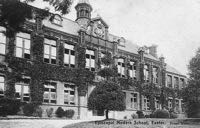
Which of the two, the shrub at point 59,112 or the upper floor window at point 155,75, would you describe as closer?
the shrub at point 59,112

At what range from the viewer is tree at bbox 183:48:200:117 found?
2520cm

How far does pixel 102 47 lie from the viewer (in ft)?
113

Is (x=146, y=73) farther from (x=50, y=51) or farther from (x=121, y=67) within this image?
(x=50, y=51)

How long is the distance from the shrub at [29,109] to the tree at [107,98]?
6.89 meters

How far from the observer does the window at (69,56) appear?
30.7 metres

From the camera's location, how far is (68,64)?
3077 cm

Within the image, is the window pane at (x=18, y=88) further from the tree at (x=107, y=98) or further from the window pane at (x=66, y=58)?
the tree at (x=107, y=98)

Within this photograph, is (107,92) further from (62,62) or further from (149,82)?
(149,82)

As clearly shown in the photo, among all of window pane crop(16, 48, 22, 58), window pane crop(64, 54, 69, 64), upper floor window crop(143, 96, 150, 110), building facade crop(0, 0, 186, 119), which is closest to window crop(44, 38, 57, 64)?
building facade crop(0, 0, 186, 119)

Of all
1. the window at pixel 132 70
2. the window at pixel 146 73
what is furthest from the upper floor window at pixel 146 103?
the window at pixel 132 70

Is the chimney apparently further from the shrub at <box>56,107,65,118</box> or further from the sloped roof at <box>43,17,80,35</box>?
the shrub at <box>56,107,65,118</box>

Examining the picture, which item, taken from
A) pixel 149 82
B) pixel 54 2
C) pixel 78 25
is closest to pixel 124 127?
pixel 54 2

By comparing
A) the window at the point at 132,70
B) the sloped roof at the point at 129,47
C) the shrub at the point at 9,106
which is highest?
the sloped roof at the point at 129,47

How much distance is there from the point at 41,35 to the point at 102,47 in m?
8.43
